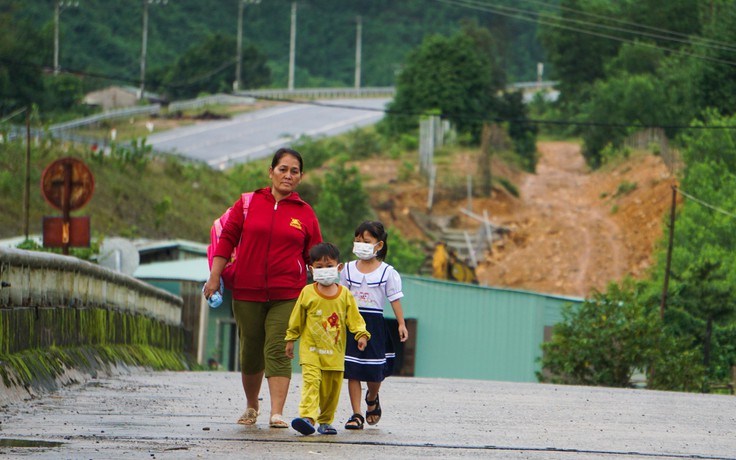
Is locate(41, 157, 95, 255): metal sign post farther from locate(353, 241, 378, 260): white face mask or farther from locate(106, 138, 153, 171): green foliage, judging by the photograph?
locate(106, 138, 153, 171): green foliage

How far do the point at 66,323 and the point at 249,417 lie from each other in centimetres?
431

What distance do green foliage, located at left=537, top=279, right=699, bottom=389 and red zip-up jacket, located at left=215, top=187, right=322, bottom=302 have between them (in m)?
19.2

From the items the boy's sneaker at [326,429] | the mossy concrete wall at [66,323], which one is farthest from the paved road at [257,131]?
the boy's sneaker at [326,429]

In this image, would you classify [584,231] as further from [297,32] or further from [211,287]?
[297,32]

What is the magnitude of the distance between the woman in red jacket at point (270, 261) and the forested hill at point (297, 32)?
127 meters

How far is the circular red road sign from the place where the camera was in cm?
2453

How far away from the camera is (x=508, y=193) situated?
7881 centimetres

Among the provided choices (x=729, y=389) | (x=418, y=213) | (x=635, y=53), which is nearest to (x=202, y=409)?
(x=729, y=389)

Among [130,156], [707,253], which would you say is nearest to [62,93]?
[130,156]

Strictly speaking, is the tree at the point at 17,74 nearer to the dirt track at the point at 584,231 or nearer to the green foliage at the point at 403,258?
the dirt track at the point at 584,231

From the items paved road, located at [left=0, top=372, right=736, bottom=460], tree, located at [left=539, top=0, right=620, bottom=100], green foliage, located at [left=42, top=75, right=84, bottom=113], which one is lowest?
paved road, located at [left=0, top=372, right=736, bottom=460]

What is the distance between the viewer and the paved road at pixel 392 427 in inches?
358

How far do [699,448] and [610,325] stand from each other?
66.6 feet

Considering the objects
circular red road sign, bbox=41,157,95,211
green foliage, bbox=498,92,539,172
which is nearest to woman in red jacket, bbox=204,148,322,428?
circular red road sign, bbox=41,157,95,211
